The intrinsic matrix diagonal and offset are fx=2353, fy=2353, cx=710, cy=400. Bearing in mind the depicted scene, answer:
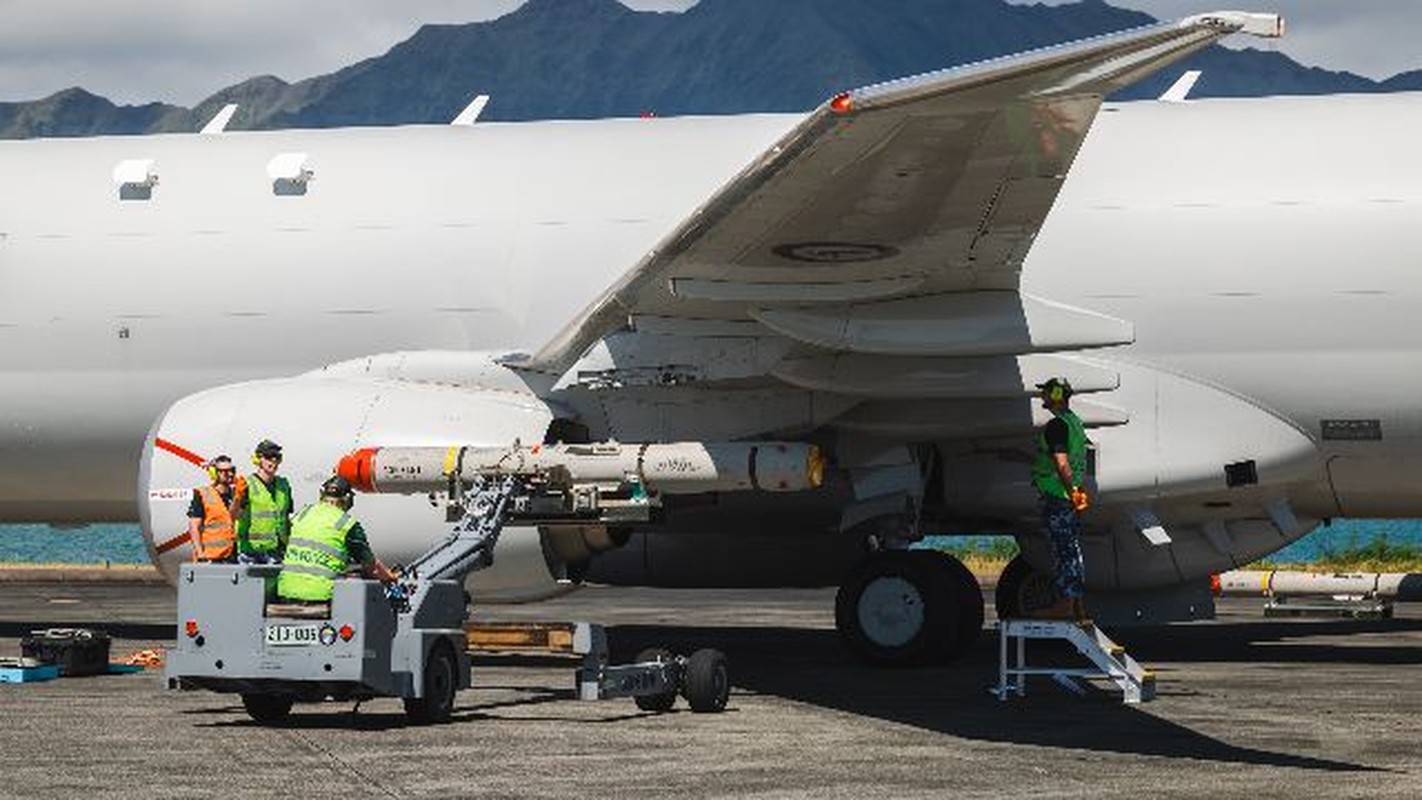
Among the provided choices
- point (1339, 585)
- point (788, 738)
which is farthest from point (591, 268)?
point (1339, 585)

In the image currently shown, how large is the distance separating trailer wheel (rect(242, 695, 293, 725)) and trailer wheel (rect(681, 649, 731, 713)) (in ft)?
9.93

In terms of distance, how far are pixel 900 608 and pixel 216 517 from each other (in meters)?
6.23

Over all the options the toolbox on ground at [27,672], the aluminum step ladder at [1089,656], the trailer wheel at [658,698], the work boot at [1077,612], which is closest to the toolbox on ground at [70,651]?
the toolbox on ground at [27,672]

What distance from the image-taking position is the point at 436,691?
1725 cm

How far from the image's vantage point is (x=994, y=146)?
16.9 metres

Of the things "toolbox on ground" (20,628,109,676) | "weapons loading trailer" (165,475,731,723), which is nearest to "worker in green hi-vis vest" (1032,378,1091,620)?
"weapons loading trailer" (165,475,731,723)

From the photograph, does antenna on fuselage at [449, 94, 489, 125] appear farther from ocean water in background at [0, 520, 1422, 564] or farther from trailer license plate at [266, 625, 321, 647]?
ocean water in background at [0, 520, 1422, 564]

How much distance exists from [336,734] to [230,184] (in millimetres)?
9977

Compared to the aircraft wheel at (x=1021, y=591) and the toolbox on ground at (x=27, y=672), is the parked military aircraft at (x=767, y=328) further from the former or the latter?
the toolbox on ground at (x=27, y=672)

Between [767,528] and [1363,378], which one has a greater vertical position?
[1363,378]

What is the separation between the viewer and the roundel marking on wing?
1897 cm

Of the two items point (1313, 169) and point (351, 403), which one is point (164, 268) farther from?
point (1313, 169)

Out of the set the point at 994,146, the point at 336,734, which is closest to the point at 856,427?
the point at 994,146

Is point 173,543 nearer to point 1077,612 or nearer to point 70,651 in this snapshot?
point 70,651
